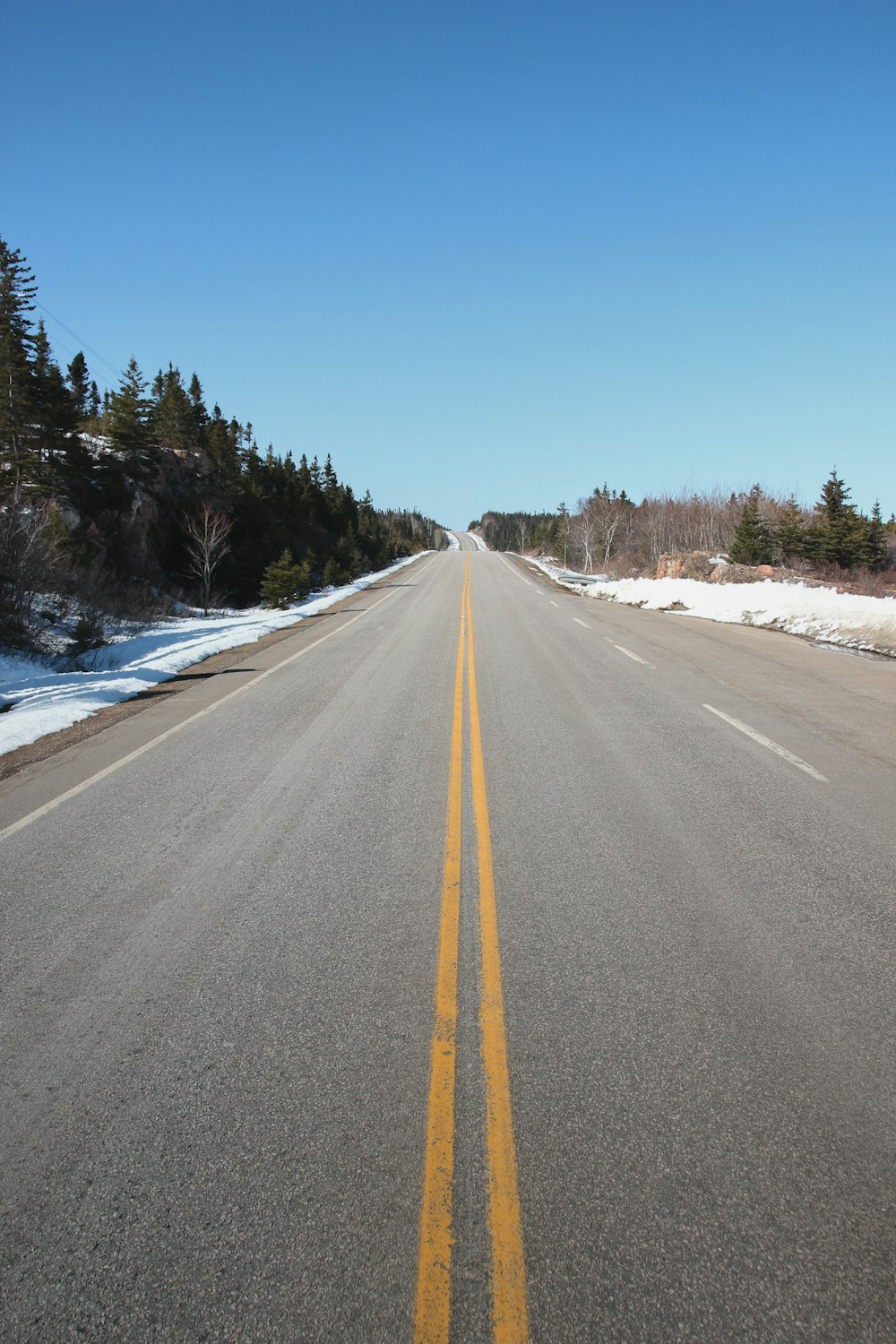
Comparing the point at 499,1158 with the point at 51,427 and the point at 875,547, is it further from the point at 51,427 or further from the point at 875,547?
the point at 875,547

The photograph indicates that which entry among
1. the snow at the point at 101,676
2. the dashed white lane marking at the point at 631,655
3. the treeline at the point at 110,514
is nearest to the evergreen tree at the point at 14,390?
the treeline at the point at 110,514

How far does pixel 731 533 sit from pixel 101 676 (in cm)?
6747

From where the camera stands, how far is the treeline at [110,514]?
16.8 metres

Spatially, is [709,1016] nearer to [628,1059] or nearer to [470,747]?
[628,1059]

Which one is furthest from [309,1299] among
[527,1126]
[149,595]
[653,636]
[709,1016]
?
[149,595]

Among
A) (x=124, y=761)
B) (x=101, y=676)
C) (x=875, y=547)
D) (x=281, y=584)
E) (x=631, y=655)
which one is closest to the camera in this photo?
(x=124, y=761)

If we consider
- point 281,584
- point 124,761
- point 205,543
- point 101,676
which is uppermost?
point 205,543

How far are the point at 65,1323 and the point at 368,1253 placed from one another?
897 millimetres

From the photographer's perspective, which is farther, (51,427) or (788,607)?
(51,427)

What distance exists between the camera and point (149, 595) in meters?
28.3

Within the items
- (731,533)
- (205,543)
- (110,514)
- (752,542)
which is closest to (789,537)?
(752,542)

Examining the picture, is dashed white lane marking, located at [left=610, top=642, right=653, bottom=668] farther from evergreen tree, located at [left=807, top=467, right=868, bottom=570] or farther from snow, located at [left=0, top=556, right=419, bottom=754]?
evergreen tree, located at [left=807, top=467, right=868, bottom=570]

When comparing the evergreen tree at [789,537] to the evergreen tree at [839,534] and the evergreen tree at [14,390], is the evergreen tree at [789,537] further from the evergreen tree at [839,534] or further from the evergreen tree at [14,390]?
the evergreen tree at [14,390]

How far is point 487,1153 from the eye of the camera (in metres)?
2.40
